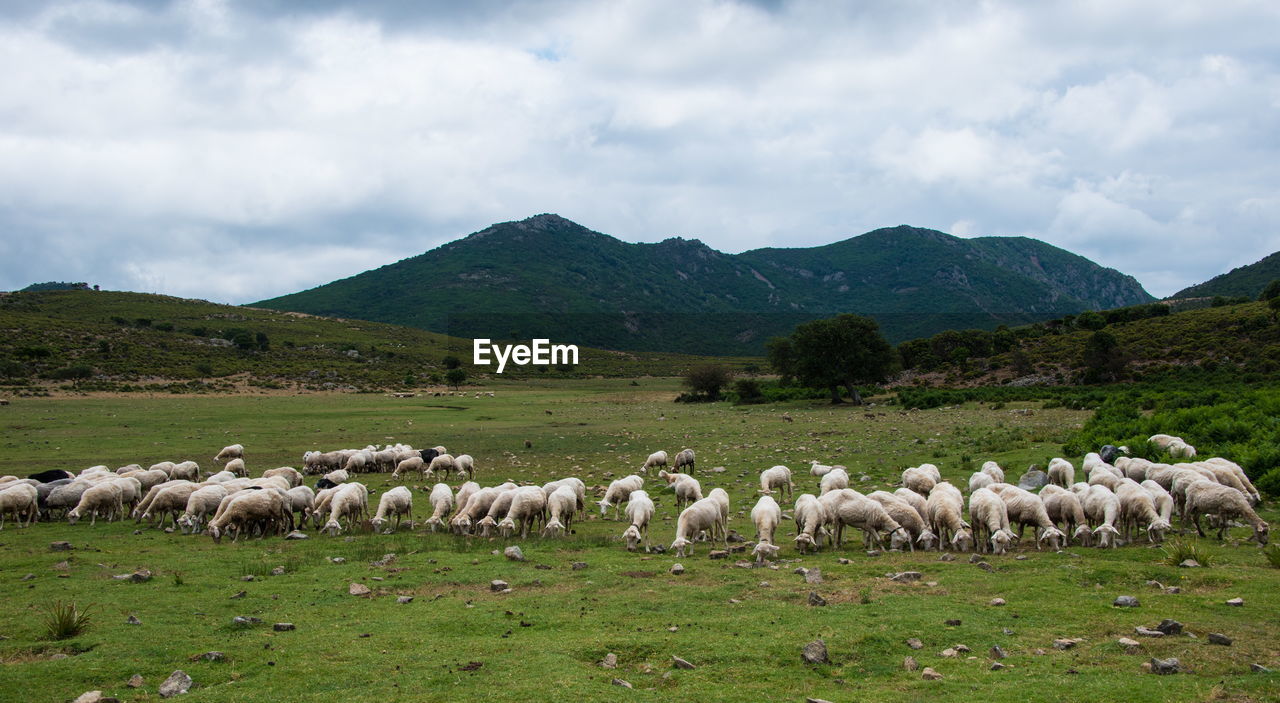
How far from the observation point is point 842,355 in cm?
5909

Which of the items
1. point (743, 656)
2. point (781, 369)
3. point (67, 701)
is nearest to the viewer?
point (67, 701)

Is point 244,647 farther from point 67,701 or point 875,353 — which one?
point 875,353

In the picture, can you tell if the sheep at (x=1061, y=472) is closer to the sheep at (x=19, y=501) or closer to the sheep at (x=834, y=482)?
the sheep at (x=834, y=482)

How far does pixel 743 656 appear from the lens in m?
7.87

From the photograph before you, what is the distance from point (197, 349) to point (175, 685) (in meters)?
84.3

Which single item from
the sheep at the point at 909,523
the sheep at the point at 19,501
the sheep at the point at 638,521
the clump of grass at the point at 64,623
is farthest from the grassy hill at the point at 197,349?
the sheep at the point at 909,523

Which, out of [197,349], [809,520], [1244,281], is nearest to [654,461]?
[809,520]

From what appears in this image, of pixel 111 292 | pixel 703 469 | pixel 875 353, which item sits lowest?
pixel 703 469

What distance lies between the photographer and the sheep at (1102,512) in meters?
12.6

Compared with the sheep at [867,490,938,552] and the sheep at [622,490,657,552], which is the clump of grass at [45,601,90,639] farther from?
the sheep at [867,490,938,552]

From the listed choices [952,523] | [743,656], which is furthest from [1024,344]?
[743,656]

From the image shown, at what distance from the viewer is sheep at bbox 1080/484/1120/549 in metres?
12.6

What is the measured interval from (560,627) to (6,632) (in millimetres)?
6653

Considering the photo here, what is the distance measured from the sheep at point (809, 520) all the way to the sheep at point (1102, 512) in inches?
188
